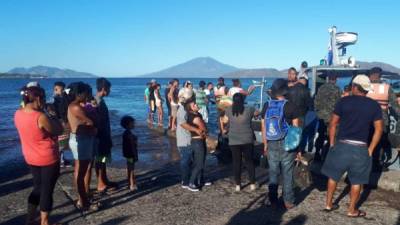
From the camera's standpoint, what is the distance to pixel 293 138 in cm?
579

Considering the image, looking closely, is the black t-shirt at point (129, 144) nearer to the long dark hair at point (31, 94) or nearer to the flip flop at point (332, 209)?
the long dark hair at point (31, 94)

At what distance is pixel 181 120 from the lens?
693cm

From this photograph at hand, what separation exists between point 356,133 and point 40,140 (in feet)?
12.7

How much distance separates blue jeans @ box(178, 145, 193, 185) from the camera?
705 cm

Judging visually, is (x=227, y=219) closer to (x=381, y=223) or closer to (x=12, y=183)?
(x=381, y=223)

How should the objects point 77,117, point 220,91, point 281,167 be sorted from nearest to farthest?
point 77,117
point 281,167
point 220,91

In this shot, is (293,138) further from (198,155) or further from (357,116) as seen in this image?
(198,155)

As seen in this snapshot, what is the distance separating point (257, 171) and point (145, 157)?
3.20 m

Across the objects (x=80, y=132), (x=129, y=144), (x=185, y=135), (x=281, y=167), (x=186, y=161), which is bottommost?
(x=186, y=161)

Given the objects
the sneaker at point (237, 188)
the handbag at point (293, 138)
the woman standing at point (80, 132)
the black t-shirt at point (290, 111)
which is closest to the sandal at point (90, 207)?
the woman standing at point (80, 132)

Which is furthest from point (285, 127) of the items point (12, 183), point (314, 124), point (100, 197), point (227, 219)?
point (12, 183)

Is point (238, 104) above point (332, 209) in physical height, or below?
above

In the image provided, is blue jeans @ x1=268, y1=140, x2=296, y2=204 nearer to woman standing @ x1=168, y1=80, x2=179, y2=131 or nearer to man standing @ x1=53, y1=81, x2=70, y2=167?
man standing @ x1=53, y1=81, x2=70, y2=167

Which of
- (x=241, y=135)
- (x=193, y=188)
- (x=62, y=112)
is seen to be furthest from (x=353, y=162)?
(x=62, y=112)
